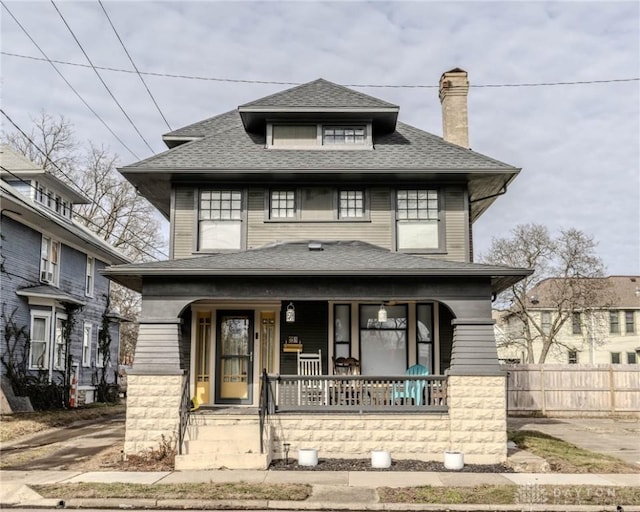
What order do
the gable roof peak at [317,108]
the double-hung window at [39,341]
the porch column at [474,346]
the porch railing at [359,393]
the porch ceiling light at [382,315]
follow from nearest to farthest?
the porch column at [474,346], the porch railing at [359,393], the porch ceiling light at [382,315], the gable roof peak at [317,108], the double-hung window at [39,341]

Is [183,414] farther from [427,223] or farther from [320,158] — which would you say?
[427,223]

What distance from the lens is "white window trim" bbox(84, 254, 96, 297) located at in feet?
90.6

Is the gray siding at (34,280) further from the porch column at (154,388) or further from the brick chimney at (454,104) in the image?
the brick chimney at (454,104)

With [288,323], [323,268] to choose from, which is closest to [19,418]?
[288,323]

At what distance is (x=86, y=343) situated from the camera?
27.2 meters

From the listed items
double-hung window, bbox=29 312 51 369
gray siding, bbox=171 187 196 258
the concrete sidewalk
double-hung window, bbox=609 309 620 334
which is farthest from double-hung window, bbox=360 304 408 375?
double-hung window, bbox=609 309 620 334

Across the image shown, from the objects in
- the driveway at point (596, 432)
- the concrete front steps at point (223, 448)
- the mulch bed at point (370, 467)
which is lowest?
the driveway at point (596, 432)

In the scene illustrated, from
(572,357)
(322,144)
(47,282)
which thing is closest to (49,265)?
(47,282)

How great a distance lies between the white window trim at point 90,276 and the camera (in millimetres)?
27609

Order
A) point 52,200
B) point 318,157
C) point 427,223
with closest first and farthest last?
point 427,223 → point 318,157 → point 52,200

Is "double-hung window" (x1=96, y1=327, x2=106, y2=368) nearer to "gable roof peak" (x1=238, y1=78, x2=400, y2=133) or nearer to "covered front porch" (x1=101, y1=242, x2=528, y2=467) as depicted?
"gable roof peak" (x1=238, y1=78, x2=400, y2=133)

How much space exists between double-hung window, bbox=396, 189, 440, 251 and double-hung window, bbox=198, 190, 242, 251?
3686 mm

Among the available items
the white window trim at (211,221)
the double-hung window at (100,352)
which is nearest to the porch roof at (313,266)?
the white window trim at (211,221)

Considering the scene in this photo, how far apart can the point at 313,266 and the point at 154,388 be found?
379cm
